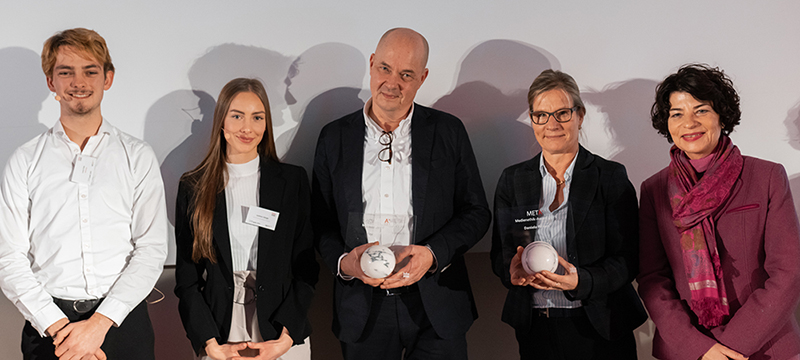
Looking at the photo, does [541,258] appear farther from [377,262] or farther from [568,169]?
[377,262]

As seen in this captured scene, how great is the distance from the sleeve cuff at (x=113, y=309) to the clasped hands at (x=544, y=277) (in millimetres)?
1687

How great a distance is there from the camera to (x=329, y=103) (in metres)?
3.02

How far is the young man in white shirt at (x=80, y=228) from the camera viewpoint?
2166 millimetres

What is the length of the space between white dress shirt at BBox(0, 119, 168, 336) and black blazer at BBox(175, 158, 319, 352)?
5.7 inches

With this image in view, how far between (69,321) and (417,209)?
1.59m

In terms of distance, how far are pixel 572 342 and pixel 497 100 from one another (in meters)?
1.49

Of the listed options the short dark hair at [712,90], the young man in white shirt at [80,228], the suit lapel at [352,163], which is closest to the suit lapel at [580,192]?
the short dark hair at [712,90]

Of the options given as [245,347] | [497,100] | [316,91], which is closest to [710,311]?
[497,100]

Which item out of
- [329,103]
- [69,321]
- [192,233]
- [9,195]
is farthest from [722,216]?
[9,195]

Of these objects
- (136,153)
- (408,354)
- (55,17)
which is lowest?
(408,354)

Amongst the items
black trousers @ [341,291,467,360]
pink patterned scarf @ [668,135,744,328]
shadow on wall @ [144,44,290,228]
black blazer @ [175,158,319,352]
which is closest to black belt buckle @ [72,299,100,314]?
black blazer @ [175,158,319,352]

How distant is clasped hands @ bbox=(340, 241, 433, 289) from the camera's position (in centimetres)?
216

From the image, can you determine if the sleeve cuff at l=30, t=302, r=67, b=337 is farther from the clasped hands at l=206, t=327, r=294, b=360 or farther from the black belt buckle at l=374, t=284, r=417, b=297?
the black belt buckle at l=374, t=284, r=417, b=297

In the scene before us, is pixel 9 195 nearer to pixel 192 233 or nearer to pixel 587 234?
pixel 192 233
